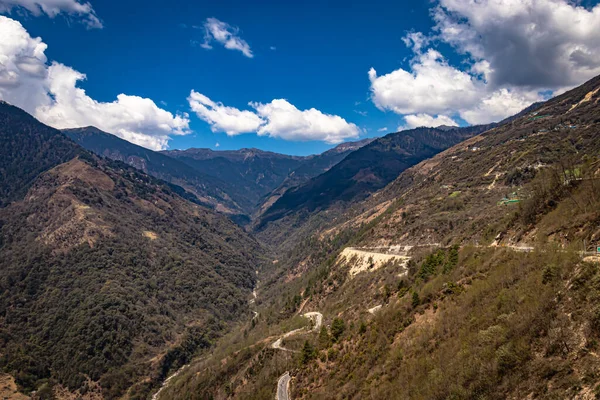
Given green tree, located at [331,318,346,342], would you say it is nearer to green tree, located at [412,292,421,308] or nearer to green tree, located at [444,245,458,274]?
green tree, located at [412,292,421,308]

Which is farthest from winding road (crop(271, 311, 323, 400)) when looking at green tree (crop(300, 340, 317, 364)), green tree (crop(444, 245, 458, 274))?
green tree (crop(444, 245, 458, 274))

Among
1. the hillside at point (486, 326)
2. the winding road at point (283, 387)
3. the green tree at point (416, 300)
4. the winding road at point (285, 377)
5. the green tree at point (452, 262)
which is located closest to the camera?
the hillside at point (486, 326)

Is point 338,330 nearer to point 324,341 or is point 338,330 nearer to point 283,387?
point 324,341

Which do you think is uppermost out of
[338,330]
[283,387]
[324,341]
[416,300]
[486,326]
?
[486,326]

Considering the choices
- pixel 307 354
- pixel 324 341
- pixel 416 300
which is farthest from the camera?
pixel 324 341

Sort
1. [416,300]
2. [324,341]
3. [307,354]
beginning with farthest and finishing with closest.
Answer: [324,341]
[307,354]
[416,300]

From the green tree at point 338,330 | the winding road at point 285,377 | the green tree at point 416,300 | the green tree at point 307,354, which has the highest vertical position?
the green tree at point 416,300

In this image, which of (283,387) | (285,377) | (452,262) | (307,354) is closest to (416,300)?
(452,262)

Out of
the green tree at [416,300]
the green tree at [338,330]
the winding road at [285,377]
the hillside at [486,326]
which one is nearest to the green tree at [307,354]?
the hillside at [486,326]

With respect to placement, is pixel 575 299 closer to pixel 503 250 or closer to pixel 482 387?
pixel 482 387

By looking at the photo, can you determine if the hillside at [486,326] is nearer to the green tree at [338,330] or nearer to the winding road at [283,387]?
the green tree at [338,330]

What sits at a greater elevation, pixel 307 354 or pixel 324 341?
pixel 324 341
